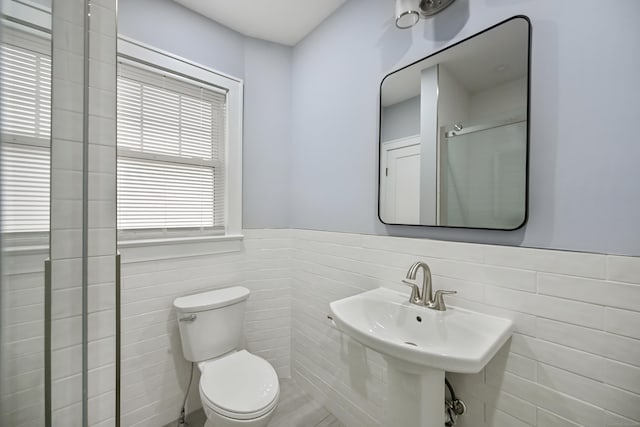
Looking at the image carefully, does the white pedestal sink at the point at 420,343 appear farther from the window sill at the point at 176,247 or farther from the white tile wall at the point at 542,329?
the window sill at the point at 176,247

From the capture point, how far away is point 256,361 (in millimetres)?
1495

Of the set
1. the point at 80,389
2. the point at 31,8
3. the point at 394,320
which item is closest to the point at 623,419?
the point at 394,320

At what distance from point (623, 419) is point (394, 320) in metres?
0.69

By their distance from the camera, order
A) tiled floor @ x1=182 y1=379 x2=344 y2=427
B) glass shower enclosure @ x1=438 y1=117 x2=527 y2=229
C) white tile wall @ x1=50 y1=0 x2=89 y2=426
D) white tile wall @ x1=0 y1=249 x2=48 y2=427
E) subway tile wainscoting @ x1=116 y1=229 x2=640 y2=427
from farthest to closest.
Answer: tiled floor @ x1=182 y1=379 x2=344 y2=427 < glass shower enclosure @ x1=438 y1=117 x2=527 y2=229 < subway tile wainscoting @ x1=116 y1=229 x2=640 y2=427 < white tile wall @ x1=50 y1=0 x2=89 y2=426 < white tile wall @ x1=0 y1=249 x2=48 y2=427

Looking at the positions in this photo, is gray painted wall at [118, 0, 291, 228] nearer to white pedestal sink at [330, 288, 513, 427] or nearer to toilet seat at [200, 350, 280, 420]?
toilet seat at [200, 350, 280, 420]

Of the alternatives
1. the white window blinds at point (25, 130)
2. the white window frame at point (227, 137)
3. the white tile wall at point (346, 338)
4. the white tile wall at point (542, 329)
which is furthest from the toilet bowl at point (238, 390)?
the white window blinds at point (25, 130)

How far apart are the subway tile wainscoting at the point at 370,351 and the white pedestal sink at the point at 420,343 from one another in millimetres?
132

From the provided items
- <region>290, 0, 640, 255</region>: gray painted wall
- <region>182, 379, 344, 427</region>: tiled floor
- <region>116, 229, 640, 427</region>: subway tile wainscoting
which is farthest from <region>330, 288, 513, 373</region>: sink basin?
<region>182, 379, 344, 427</region>: tiled floor

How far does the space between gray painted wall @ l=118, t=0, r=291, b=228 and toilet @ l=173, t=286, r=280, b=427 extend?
0.60 m

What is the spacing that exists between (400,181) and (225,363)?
4.61ft

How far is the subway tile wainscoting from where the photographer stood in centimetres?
78

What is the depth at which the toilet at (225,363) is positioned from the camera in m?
1.16

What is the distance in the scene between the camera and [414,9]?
115cm

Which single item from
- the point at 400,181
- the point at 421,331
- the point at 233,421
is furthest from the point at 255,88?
the point at 233,421
